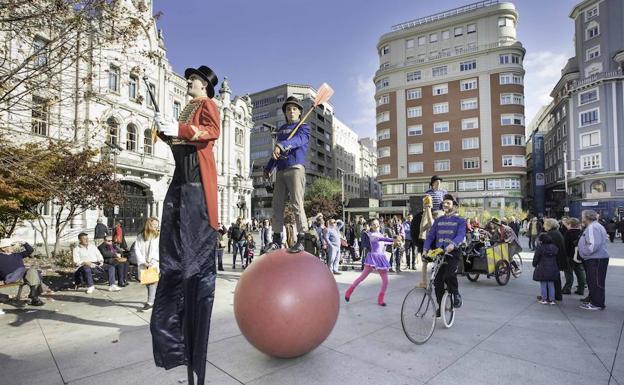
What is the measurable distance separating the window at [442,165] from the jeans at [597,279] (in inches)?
1841

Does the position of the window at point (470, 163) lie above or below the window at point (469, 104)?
below

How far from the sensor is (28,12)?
19.3ft

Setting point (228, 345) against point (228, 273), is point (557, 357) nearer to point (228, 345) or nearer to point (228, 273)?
point (228, 345)

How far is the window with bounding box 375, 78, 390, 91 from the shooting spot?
2214 inches

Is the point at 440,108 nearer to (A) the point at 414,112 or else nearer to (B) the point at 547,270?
(A) the point at 414,112

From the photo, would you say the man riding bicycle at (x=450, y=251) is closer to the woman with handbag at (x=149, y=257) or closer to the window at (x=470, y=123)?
the woman with handbag at (x=149, y=257)

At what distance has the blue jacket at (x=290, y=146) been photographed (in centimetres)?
496

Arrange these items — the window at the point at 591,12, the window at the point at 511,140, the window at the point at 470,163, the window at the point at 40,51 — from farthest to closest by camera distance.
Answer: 1. the window at the point at 470,163
2. the window at the point at 511,140
3. the window at the point at 591,12
4. the window at the point at 40,51

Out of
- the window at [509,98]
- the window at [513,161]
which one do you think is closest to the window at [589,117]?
the window at [509,98]

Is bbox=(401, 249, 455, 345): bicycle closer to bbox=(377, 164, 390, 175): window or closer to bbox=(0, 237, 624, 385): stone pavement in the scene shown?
bbox=(0, 237, 624, 385): stone pavement

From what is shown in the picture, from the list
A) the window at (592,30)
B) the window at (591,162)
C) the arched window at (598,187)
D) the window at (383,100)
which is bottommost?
the arched window at (598,187)

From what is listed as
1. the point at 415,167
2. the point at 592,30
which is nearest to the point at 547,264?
the point at 415,167

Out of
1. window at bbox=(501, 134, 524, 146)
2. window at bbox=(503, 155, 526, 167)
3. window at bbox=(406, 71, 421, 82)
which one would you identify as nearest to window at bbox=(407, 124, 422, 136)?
window at bbox=(406, 71, 421, 82)

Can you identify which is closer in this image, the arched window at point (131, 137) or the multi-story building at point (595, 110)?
the arched window at point (131, 137)
